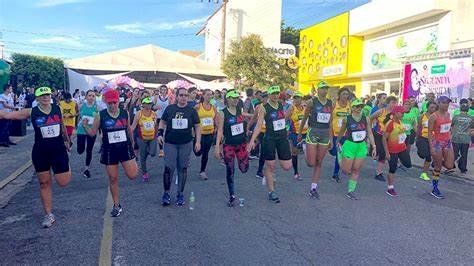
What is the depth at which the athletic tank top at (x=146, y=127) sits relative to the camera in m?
8.80

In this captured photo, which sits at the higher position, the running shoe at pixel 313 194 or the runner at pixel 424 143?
the runner at pixel 424 143

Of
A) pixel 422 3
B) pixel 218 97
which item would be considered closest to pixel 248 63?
pixel 422 3

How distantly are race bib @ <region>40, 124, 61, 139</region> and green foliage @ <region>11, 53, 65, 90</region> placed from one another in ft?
109

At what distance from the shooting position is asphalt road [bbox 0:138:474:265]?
4.66m

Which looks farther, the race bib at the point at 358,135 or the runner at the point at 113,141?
the race bib at the point at 358,135

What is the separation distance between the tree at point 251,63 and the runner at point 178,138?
27.6 meters

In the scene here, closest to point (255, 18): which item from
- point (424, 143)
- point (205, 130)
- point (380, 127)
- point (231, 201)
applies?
point (380, 127)

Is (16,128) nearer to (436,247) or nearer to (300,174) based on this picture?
(300,174)

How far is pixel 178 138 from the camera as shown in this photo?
6773mm

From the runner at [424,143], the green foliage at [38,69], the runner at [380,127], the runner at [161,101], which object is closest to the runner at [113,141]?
the runner at [380,127]

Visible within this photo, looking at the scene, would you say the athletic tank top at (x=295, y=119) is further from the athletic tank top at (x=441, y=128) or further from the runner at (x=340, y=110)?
the athletic tank top at (x=441, y=128)

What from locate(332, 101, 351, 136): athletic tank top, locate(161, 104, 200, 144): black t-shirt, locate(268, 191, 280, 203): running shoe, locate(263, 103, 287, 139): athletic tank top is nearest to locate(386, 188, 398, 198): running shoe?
locate(332, 101, 351, 136): athletic tank top

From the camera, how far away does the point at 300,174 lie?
9.85 metres

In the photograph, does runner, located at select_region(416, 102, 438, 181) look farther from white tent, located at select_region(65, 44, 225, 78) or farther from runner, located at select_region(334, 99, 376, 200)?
white tent, located at select_region(65, 44, 225, 78)
